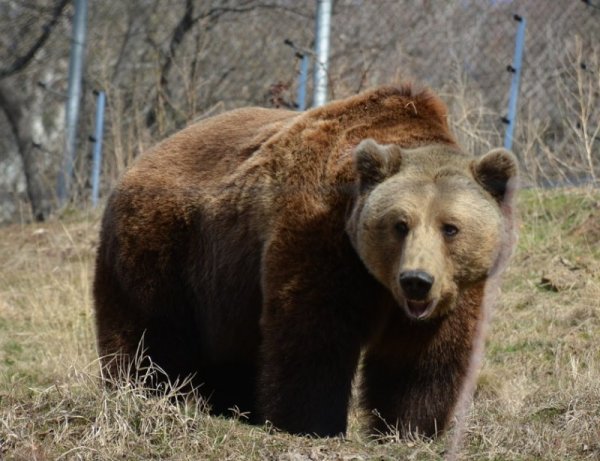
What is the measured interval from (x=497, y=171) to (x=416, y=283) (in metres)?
0.80

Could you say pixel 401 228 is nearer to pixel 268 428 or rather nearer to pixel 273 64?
pixel 268 428

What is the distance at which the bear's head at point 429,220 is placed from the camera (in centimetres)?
496

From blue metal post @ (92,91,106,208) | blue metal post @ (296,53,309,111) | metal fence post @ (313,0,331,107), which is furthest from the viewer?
blue metal post @ (92,91,106,208)

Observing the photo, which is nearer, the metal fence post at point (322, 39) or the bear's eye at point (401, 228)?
the bear's eye at point (401, 228)

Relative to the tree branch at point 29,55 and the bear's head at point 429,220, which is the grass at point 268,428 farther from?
the tree branch at point 29,55

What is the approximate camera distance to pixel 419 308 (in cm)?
504

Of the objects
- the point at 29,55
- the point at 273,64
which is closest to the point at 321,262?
the point at 273,64

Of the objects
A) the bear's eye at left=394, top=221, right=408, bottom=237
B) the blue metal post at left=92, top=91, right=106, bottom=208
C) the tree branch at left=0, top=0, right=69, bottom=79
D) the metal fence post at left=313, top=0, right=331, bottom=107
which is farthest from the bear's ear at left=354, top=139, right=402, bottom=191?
the tree branch at left=0, top=0, right=69, bottom=79

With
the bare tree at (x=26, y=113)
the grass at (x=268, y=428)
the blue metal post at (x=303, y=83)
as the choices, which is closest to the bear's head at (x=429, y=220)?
the grass at (x=268, y=428)

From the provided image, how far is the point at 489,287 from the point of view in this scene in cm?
566

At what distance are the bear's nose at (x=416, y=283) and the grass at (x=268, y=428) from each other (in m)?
0.64

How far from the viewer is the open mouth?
501cm

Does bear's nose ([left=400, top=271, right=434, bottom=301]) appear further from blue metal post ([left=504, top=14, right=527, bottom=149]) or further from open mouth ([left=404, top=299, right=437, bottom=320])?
blue metal post ([left=504, top=14, right=527, bottom=149])

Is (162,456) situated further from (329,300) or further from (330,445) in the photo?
(329,300)
